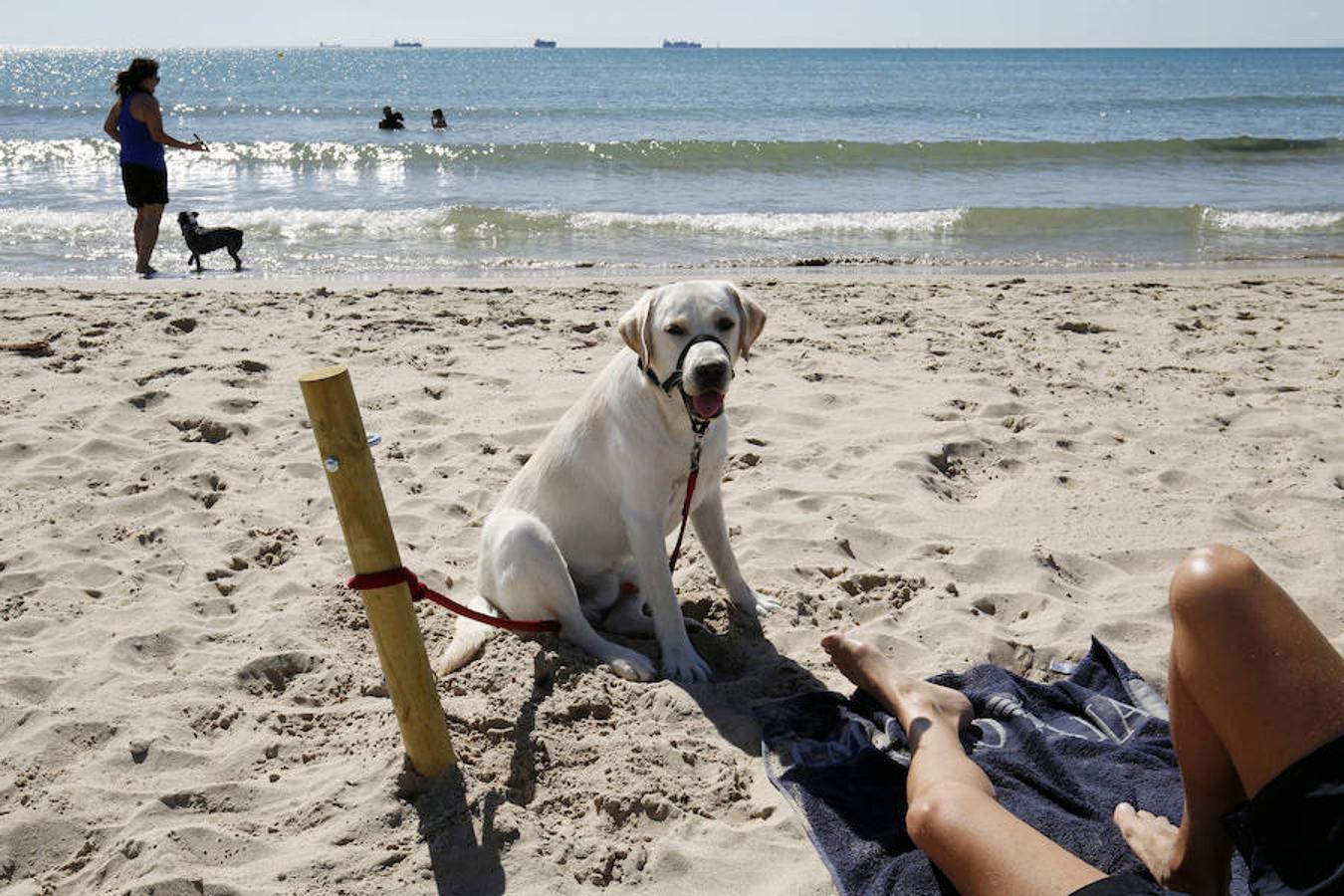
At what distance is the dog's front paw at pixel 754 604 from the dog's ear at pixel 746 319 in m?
1.07

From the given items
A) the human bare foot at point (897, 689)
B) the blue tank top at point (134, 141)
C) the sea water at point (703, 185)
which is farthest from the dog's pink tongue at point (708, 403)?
the blue tank top at point (134, 141)

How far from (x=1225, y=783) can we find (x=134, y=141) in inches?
477

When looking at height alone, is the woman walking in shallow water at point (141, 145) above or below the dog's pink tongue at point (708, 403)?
above

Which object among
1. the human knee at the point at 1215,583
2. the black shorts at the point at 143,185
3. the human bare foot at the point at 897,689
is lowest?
the human bare foot at the point at 897,689

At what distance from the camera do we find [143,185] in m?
11.3

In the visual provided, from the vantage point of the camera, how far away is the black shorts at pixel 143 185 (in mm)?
11297

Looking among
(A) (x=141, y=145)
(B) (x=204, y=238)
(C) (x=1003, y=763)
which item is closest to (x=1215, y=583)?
(C) (x=1003, y=763)

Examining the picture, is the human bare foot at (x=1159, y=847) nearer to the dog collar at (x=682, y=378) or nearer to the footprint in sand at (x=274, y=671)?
the dog collar at (x=682, y=378)

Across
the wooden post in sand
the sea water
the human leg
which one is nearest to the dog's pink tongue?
the wooden post in sand

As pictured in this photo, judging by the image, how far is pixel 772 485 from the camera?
5488 mm

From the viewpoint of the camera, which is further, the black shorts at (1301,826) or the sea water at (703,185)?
the sea water at (703,185)

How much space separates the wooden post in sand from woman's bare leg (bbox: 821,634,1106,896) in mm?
1473

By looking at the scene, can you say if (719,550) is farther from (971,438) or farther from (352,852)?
(971,438)

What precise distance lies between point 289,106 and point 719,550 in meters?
34.8
